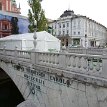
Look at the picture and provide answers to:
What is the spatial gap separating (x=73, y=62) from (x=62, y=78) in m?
1.02

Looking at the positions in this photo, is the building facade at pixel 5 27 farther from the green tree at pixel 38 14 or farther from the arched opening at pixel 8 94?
the arched opening at pixel 8 94

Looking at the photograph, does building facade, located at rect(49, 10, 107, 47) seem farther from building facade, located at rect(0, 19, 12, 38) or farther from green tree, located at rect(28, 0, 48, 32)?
green tree, located at rect(28, 0, 48, 32)

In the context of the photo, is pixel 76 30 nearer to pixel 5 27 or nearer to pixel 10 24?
pixel 10 24

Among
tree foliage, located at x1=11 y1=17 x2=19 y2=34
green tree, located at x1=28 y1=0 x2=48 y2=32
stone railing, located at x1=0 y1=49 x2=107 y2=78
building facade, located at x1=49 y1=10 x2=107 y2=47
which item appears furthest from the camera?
building facade, located at x1=49 y1=10 x2=107 y2=47

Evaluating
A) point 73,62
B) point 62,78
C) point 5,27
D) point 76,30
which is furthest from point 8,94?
point 76,30

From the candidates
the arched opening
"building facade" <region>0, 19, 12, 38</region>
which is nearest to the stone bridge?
the arched opening

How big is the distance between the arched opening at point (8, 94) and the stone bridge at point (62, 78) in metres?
5.39

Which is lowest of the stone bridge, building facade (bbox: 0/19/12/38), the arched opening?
the arched opening

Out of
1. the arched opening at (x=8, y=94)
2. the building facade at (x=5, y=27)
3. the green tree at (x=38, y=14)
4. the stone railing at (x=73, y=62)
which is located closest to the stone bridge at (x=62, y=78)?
the stone railing at (x=73, y=62)

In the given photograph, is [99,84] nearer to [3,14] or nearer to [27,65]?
[27,65]

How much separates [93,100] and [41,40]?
15446mm

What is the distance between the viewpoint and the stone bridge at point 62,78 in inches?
315

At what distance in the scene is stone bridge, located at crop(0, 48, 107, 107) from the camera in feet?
26.3

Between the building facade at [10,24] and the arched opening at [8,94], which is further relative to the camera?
the building facade at [10,24]
